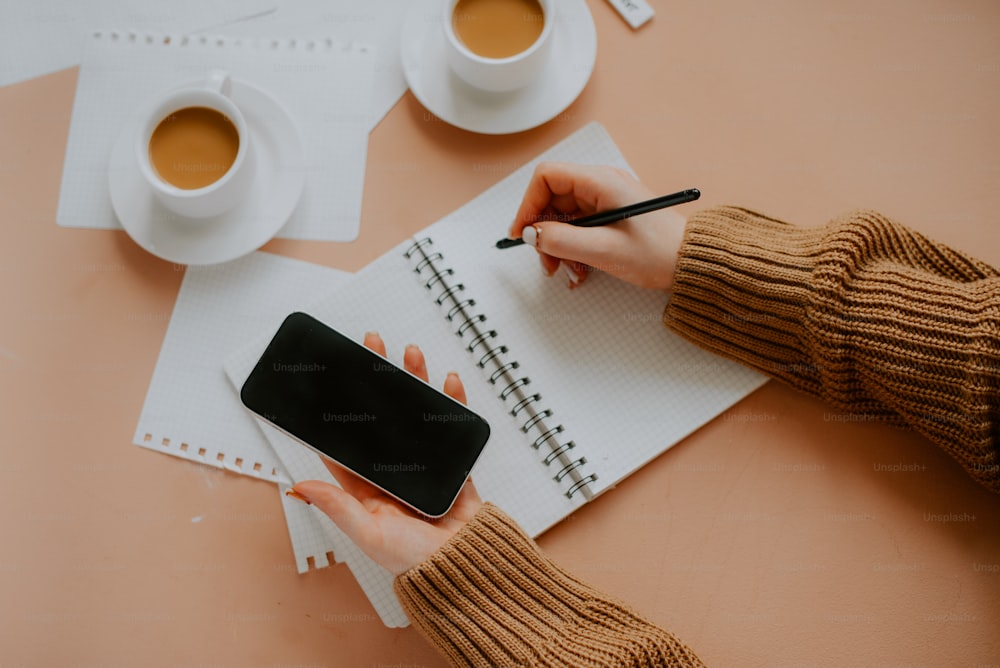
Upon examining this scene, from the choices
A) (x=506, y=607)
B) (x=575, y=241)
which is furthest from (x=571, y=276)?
(x=506, y=607)

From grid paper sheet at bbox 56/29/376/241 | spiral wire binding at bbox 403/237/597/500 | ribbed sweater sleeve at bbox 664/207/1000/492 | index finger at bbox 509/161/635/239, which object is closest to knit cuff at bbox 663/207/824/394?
ribbed sweater sleeve at bbox 664/207/1000/492

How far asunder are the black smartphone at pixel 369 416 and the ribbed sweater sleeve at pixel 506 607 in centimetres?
7

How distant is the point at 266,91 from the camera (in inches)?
42.2

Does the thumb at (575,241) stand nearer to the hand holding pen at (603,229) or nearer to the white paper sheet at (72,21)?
the hand holding pen at (603,229)

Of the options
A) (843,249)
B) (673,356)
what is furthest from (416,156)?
(843,249)

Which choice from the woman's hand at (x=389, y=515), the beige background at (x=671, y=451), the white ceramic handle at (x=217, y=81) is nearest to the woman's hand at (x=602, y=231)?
the beige background at (x=671, y=451)

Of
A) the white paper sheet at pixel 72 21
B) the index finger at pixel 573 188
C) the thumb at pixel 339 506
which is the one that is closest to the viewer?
the thumb at pixel 339 506

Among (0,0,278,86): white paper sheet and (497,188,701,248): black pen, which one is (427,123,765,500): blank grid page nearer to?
(497,188,701,248): black pen

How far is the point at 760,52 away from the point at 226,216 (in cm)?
82

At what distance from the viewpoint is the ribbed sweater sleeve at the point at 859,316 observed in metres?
0.89

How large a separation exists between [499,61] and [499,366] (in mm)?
407

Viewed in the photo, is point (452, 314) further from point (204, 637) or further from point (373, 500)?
point (204, 637)

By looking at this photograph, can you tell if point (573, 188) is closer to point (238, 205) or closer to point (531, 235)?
point (531, 235)

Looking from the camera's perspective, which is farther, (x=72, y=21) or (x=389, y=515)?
(x=72, y=21)
